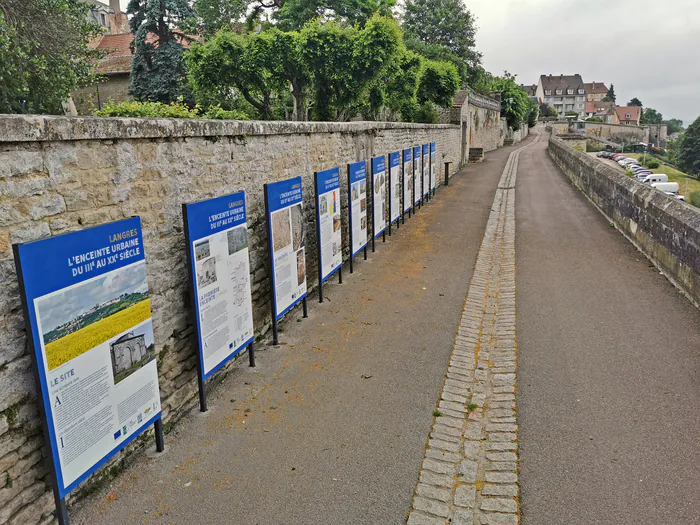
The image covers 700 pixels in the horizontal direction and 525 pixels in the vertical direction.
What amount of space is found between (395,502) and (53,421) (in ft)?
7.33

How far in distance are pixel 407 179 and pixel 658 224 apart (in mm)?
6575

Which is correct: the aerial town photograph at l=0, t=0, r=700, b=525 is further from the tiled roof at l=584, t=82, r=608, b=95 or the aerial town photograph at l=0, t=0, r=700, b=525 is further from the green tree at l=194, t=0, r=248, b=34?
the tiled roof at l=584, t=82, r=608, b=95

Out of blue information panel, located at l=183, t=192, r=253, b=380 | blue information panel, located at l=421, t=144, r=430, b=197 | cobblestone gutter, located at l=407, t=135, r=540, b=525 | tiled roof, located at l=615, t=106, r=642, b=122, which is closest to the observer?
cobblestone gutter, located at l=407, t=135, r=540, b=525

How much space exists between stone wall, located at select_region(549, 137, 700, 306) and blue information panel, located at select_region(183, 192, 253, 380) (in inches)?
237

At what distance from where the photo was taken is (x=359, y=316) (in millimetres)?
7629

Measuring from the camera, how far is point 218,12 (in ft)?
115

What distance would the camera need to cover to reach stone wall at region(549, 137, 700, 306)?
308 inches

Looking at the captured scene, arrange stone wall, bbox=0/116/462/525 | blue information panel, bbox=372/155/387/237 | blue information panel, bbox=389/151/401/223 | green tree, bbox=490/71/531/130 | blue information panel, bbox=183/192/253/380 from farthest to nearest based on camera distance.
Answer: green tree, bbox=490/71/531/130
blue information panel, bbox=389/151/401/223
blue information panel, bbox=372/155/387/237
blue information panel, bbox=183/192/253/380
stone wall, bbox=0/116/462/525

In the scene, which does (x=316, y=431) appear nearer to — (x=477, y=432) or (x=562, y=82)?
(x=477, y=432)

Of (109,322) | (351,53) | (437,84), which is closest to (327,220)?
(109,322)

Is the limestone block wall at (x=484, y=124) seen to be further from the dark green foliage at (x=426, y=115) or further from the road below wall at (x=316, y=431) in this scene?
the road below wall at (x=316, y=431)

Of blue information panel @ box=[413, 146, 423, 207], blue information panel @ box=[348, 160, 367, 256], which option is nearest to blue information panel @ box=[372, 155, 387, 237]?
blue information panel @ box=[348, 160, 367, 256]

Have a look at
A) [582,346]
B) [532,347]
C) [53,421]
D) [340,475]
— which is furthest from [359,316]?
[53,421]

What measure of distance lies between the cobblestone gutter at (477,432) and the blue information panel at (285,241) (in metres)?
2.08
